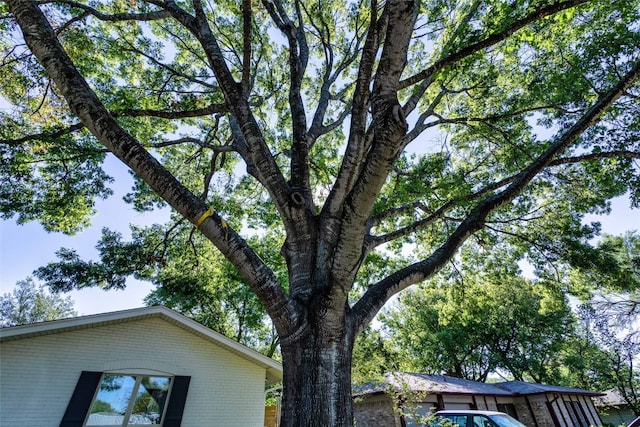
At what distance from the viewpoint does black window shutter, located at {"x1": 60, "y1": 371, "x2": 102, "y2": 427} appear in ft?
19.7

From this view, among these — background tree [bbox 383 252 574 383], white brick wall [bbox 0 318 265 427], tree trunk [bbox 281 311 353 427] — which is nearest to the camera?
tree trunk [bbox 281 311 353 427]

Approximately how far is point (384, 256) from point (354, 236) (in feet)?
20.4

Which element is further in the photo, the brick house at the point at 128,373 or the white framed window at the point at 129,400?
the white framed window at the point at 129,400

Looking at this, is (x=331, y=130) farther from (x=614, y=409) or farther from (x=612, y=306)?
(x=614, y=409)

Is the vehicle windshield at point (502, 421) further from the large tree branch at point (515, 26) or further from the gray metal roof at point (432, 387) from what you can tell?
the large tree branch at point (515, 26)

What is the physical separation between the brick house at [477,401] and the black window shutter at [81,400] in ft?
27.1

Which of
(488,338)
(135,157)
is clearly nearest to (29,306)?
(135,157)

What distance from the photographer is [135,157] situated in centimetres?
246

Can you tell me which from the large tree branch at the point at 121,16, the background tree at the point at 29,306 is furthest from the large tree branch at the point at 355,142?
the background tree at the point at 29,306

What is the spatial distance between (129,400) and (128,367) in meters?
0.71

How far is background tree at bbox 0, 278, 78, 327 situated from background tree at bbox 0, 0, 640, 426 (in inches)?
1163

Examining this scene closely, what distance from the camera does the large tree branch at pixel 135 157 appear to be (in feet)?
7.95

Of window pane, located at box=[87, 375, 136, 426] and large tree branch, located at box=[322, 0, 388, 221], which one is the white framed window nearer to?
window pane, located at box=[87, 375, 136, 426]

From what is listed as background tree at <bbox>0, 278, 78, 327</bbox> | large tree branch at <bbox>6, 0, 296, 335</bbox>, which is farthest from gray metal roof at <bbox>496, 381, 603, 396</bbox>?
background tree at <bbox>0, 278, 78, 327</bbox>
